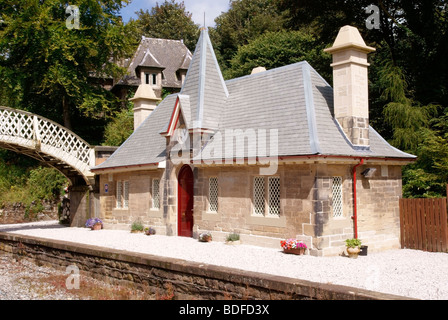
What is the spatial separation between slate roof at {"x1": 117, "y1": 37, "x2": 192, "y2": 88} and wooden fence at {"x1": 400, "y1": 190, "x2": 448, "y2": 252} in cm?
2704

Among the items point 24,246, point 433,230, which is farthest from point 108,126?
point 433,230

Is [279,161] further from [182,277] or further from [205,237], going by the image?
→ [182,277]

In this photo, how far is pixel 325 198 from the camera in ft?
43.4

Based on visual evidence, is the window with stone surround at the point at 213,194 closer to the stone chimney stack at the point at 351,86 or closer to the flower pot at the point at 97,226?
the stone chimney stack at the point at 351,86

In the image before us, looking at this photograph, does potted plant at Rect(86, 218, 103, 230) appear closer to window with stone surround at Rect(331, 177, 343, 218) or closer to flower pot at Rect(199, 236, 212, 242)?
flower pot at Rect(199, 236, 212, 242)

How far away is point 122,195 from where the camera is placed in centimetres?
2139

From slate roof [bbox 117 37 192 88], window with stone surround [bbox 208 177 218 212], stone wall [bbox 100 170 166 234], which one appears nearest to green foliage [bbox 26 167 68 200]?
stone wall [bbox 100 170 166 234]

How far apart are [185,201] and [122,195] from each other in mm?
4665

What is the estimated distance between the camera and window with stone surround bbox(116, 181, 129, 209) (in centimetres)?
2122

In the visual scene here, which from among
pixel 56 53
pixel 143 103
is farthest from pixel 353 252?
pixel 56 53

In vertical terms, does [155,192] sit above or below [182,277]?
above
